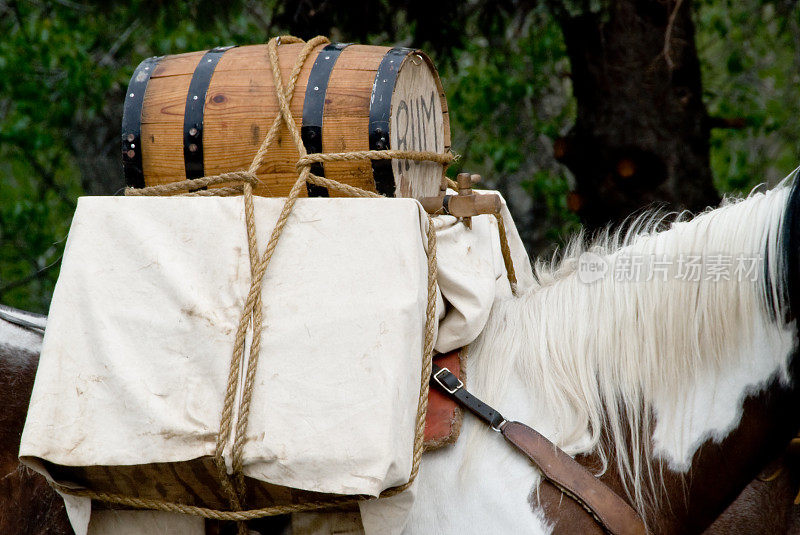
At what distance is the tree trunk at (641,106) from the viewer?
3498 millimetres

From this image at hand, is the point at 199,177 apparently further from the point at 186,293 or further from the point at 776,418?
the point at 776,418

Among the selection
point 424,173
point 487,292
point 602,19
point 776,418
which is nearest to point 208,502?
point 487,292

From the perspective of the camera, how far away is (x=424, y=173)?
6.02 feet

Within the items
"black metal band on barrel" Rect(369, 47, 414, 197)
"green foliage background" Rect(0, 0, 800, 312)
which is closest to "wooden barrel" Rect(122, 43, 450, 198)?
"black metal band on barrel" Rect(369, 47, 414, 197)

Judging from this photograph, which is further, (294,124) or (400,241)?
(294,124)

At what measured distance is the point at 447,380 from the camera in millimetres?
1584

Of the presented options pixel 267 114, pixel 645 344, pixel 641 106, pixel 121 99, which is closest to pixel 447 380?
pixel 645 344

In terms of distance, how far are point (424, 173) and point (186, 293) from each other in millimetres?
682

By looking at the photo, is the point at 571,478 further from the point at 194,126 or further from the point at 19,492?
the point at 19,492

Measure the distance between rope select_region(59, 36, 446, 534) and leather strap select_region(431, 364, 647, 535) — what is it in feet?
0.60

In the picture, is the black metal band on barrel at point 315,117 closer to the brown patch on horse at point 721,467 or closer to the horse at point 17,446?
the brown patch on horse at point 721,467

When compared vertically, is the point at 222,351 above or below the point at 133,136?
below

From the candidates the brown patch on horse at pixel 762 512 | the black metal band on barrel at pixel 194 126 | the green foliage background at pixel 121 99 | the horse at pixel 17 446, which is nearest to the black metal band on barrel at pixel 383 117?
the black metal band on barrel at pixel 194 126

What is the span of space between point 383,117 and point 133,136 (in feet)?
1.96
